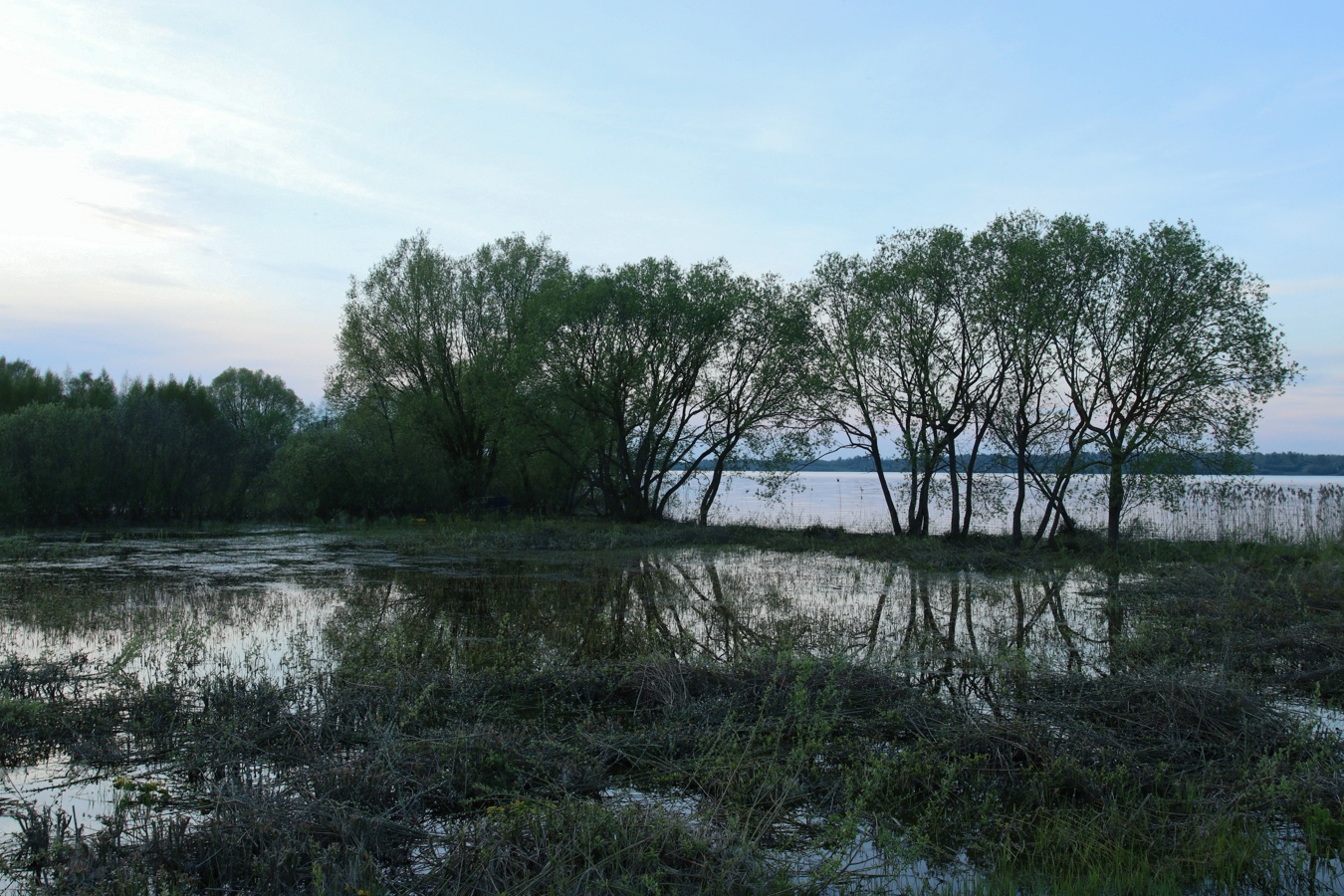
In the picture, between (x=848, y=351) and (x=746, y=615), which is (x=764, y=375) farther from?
(x=746, y=615)

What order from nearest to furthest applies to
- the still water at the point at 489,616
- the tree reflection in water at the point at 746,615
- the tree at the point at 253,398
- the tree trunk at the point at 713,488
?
the still water at the point at 489,616
the tree reflection in water at the point at 746,615
the tree trunk at the point at 713,488
the tree at the point at 253,398

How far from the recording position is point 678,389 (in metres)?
35.1

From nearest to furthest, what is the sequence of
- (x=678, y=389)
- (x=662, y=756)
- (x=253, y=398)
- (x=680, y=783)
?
1. (x=680, y=783)
2. (x=662, y=756)
3. (x=678, y=389)
4. (x=253, y=398)

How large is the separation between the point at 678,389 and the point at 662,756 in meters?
28.8

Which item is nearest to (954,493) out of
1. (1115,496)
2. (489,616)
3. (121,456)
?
(1115,496)

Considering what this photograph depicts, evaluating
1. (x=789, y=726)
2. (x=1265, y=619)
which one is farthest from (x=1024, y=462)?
(x=789, y=726)

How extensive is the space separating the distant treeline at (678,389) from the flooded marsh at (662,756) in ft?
47.3

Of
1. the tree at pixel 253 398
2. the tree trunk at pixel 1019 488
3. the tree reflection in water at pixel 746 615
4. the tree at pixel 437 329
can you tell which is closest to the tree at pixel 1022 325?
the tree trunk at pixel 1019 488

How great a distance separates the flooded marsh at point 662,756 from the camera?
4848 mm

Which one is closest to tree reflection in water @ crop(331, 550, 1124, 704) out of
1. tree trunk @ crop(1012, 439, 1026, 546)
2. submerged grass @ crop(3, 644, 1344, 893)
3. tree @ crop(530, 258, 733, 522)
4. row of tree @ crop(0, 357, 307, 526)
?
submerged grass @ crop(3, 644, 1344, 893)

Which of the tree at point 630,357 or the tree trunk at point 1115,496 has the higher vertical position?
the tree at point 630,357

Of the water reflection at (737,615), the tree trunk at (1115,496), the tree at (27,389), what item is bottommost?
the water reflection at (737,615)

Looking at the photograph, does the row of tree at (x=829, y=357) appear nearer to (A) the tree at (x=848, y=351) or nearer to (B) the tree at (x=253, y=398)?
(A) the tree at (x=848, y=351)

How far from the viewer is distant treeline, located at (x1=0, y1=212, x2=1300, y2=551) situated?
25.4 metres
